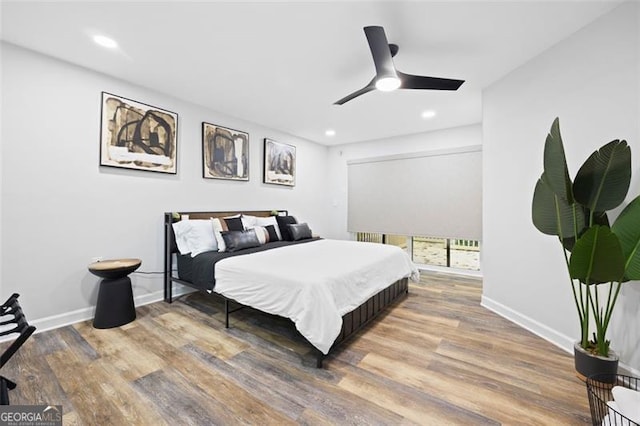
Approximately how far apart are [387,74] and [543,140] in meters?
1.70

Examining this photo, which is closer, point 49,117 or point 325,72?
point 49,117

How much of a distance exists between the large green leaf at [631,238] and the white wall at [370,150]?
315 cm

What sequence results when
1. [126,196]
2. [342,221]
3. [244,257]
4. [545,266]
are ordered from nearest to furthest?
[545,266] < [244,257] < [126,196] < [342,221]

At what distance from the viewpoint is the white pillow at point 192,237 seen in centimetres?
319

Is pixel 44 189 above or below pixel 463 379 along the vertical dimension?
above

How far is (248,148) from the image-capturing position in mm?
4414

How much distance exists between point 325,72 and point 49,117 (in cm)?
279

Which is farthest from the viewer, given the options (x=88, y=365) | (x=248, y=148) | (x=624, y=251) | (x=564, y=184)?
(x=248, y=148)

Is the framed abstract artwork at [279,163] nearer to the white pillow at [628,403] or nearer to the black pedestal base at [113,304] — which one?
the black pedestal base at [113,304]

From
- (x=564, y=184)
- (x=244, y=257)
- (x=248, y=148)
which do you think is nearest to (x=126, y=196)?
(x=244, y=257)

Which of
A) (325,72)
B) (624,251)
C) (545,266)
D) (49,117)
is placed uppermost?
(325,72)

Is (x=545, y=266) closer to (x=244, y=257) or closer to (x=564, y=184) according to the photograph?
(x=564, y=184)

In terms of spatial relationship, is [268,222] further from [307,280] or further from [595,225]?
[595,225]

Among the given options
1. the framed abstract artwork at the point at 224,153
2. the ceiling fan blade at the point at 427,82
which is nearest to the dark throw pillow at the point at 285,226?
the framed abstract artwork at the point at 224,153
